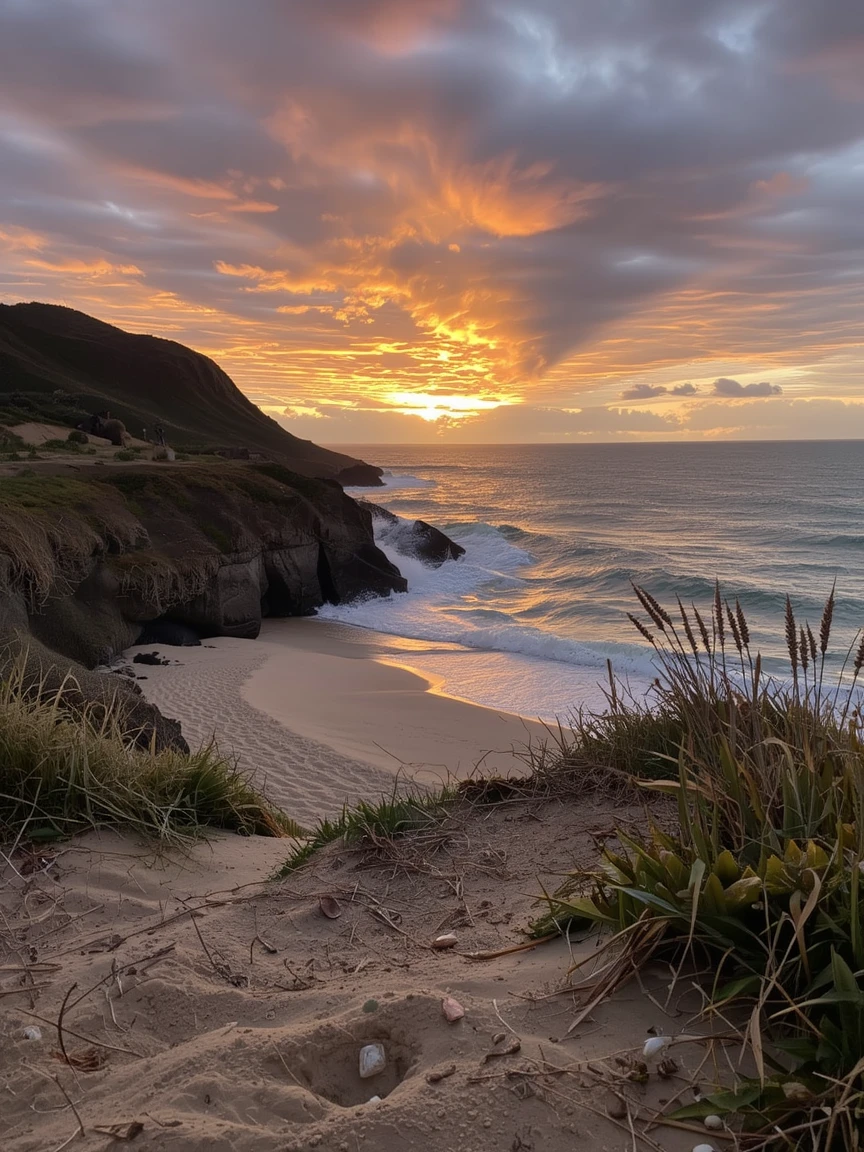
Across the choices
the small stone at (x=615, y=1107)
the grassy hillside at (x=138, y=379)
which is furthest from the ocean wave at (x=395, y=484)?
the small stone at (x=615, y=1107)

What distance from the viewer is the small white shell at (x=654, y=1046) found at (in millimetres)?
1980

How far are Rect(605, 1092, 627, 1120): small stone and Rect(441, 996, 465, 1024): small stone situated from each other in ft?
1.68

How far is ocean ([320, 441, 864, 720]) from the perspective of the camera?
16641 mm

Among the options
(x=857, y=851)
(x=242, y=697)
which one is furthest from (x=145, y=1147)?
(x=242, y=697)

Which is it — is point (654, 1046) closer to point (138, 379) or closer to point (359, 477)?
point (359, 477)

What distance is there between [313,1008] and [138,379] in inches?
3807

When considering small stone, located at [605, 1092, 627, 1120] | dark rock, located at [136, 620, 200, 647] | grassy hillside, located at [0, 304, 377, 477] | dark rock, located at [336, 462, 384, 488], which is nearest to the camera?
small stone, located at [605, 1092, 627, 1120]

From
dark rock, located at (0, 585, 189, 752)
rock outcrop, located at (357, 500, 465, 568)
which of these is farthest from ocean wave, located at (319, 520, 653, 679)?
dark rock, located at (0, 585, 189, 752)

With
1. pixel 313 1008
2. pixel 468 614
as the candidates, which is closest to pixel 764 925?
pixel 313 1008

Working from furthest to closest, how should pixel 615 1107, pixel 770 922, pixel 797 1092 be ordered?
pixel 770 922 < pixel 615 1107 < pixel 797 1092

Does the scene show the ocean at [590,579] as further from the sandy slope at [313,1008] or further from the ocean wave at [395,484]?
the ocean wave at [395,484]

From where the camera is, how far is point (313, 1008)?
2.54 metres

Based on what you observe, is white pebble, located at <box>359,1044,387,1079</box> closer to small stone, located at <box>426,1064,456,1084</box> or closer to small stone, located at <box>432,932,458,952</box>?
small stone, located at <box>426,1064,456,1084</box>

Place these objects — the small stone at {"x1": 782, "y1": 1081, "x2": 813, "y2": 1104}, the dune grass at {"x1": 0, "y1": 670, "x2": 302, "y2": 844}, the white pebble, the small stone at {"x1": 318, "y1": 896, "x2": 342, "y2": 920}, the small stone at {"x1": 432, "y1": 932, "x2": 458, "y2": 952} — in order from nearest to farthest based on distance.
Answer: the small stone at {"x1": 782, "y1": 1081, "x2": 813, "y2": 1104}
the white pebble
the small stone at {"x1": 432, "y1": 932, "x2": 458, "y2": 952}
the small stone at {"x1": 318, "y1": 896, "x2": 342, "y2": 920}
the dune grass at {"x1": 0, "y1": 670, "x2": 302, "y2": 844}
